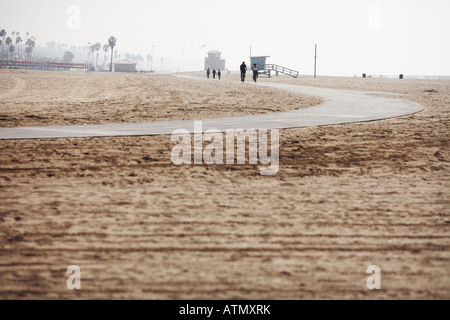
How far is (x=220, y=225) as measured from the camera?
190 inches

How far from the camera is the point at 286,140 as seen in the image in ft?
32.7

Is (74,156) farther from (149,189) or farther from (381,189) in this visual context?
(381,189)

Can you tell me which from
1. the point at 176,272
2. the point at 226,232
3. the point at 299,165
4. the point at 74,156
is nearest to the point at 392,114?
the point at 299,165

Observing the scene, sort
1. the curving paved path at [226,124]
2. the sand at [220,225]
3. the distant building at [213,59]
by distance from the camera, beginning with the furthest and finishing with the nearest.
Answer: the distant building at [213,59] < the curving paved path at [226,124] < the sand at [220,225]

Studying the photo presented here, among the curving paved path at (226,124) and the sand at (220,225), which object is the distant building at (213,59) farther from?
the sand at (220,225)

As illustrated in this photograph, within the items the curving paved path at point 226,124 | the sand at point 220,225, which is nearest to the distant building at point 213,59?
the curving paved path at point 226,124

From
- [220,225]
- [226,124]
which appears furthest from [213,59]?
[220,225]

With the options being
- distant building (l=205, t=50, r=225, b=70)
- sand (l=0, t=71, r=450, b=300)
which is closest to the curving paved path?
sand (l=0, t=71, r=450, b=300)

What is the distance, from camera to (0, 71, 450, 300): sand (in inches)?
142

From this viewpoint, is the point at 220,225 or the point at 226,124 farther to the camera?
the point at 226,124

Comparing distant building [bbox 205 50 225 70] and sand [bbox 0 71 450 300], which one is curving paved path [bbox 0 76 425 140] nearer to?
sand [bbox 0 71 450 300]

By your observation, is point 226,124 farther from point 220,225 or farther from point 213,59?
point 213,59

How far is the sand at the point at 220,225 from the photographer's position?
3.61 metres
